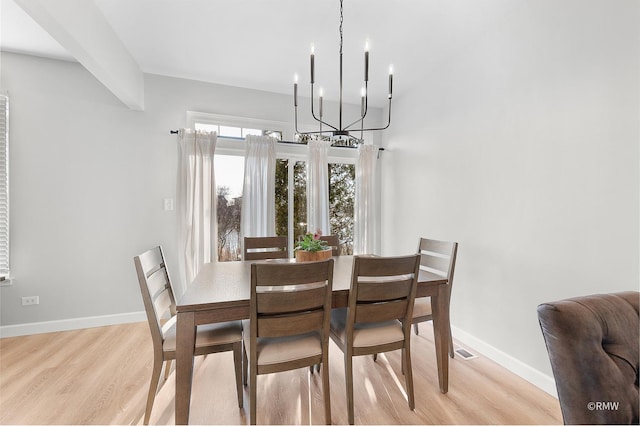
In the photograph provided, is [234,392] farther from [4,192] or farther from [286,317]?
[4,192]

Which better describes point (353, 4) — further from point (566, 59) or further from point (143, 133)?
point (143, 133)

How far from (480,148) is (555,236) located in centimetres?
95

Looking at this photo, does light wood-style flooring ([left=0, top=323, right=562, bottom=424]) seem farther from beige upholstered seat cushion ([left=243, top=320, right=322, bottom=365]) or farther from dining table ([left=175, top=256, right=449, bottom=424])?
beige upholstered seat cushion ([left=243, top=320, right=322, bottom=365])

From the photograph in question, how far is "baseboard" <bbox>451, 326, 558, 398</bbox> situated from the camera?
1885 mm

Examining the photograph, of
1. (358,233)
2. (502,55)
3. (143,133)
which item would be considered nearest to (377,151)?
(358,233)

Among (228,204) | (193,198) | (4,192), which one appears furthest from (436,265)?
(4,192)

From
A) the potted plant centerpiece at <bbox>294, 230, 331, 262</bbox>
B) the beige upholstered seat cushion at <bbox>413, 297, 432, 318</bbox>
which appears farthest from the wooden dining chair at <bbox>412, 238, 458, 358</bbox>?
the potted plant centerpiece at <bbox>294, 230, 331, 262</bbox>

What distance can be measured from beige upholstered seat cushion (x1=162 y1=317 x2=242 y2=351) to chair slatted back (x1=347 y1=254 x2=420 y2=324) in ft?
2.30

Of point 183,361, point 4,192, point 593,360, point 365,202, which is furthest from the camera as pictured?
point 365,202

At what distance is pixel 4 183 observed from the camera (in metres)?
2.62

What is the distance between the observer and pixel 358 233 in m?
3.83

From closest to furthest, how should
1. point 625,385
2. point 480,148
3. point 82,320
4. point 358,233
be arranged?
1. point 625,385
2. point 480,148
3. point 82,320
4. point 358,233

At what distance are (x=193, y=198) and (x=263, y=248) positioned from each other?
1034 millimetres

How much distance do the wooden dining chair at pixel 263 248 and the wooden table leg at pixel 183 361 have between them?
122cm
